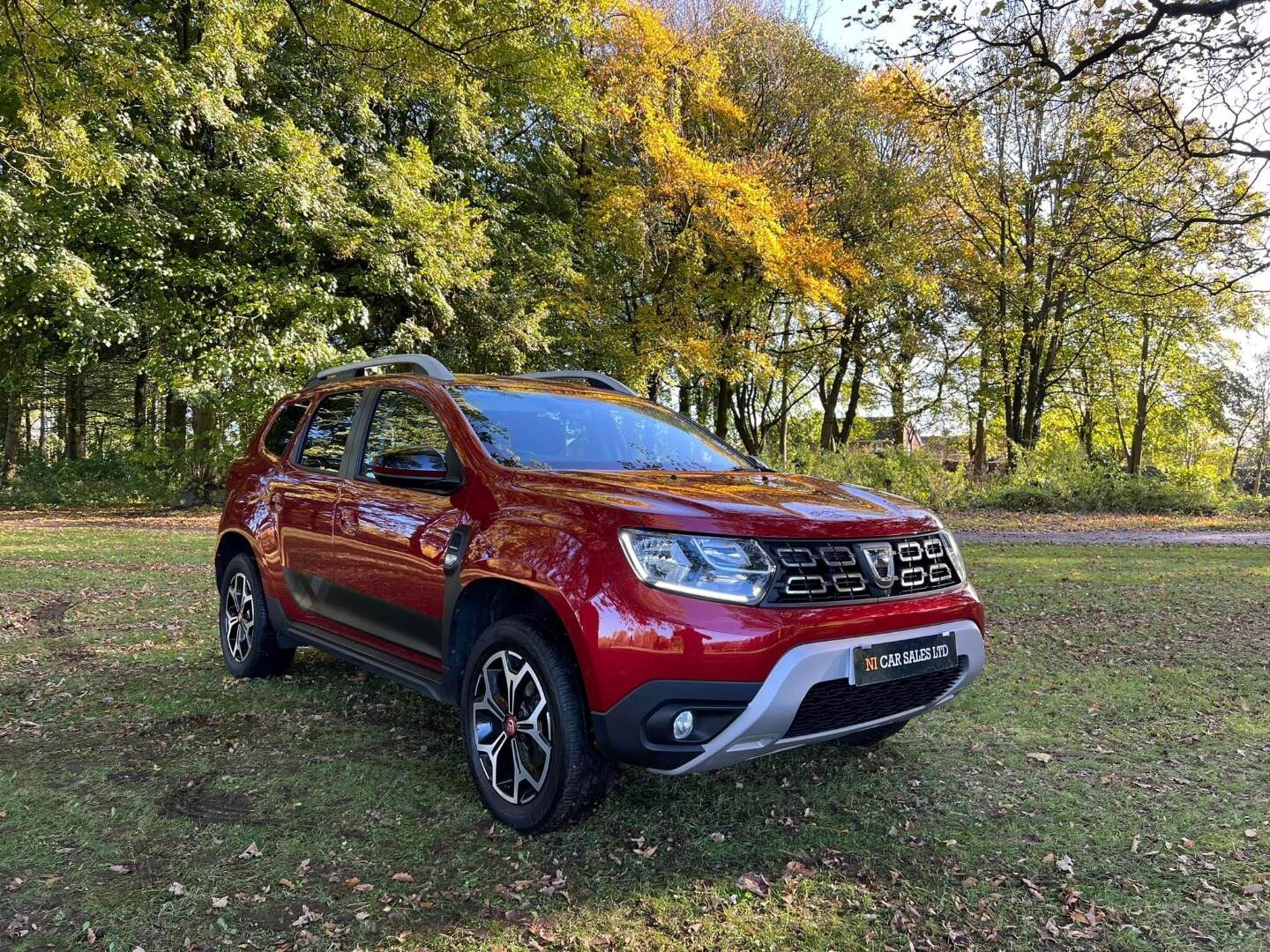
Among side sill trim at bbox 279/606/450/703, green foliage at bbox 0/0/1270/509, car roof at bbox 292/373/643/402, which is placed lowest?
side sill trim at bbox 279/606/450/703

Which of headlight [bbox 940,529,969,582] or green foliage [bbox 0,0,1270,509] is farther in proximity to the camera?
green foliage [bbox 0,0,1270,509]

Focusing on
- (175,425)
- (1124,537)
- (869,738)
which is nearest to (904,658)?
(869,738)

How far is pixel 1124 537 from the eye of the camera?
1404cm

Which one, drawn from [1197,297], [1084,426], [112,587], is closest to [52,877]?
[112,587]

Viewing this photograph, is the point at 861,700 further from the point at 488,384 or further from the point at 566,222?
the point at 566,222

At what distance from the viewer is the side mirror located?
137 inches

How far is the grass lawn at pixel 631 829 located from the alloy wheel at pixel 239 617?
208mm

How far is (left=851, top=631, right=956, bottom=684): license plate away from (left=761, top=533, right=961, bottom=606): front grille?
185mm

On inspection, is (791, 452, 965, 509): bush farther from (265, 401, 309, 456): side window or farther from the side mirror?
the side mirror

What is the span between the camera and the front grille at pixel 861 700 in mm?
2881

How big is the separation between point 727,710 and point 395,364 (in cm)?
284

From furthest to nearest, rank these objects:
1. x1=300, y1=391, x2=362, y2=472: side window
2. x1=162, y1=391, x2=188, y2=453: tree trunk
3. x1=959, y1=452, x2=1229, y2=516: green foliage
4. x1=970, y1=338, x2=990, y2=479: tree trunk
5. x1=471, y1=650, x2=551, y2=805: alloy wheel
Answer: x1=970, y1=338, x2=990, y2=479: tree trunk, x1=959, y1=452, x2=1229, y2=516: green foliage, x1=162, y1=391, x2=188, y2=453: tree trunk, x1=300, y1=391, x2=362, y2=472: side window, x1=471, y1=650, x2=551, y2=805: alloy wheel

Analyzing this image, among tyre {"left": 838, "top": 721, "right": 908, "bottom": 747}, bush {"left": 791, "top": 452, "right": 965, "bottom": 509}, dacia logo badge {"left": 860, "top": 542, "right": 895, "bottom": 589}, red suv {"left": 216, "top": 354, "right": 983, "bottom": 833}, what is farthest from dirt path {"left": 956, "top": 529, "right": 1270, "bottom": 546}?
dacia logo badge {"left": 860, "top": 542, "right": 895, "bottom": 589}

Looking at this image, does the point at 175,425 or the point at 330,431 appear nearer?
the point at 330,431
